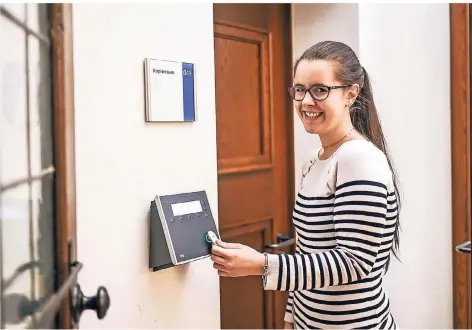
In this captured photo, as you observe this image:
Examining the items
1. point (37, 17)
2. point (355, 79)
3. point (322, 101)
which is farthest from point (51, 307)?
point (355, 79)

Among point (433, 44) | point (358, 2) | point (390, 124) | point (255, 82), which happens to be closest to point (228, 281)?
point (255, 82)

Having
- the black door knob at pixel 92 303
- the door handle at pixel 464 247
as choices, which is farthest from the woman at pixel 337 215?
the door handle at pixel 464 247

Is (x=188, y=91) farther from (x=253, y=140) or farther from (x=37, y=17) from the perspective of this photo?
(x=37, y=17)

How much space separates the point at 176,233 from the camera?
1.40 meters

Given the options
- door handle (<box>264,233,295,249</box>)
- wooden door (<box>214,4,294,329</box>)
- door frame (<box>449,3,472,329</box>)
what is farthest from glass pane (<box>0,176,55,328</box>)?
door frame (<box>449,3,472,329</box>)

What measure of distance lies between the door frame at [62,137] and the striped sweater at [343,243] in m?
0.50

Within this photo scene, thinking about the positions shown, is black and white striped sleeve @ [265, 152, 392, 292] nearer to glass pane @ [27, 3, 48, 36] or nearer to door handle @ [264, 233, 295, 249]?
glass pane @ [27, 3, 48, 36]

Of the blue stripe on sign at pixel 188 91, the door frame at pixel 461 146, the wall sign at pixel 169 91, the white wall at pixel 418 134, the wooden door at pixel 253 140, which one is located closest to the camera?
the wall sign at pixel 169 91

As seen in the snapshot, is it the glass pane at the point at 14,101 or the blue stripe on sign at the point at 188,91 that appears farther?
the blue stripe on sign at the point at 188,91

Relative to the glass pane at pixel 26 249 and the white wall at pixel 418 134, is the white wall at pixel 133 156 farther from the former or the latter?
the white wall at pixel 418 134

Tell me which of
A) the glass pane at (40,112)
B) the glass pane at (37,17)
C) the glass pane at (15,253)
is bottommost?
the glass pane at (15,253)

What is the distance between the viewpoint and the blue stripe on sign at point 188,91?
1.52 metres

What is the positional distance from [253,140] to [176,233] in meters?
0.72

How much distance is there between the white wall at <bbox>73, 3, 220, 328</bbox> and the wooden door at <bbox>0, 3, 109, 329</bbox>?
1.20 feet
